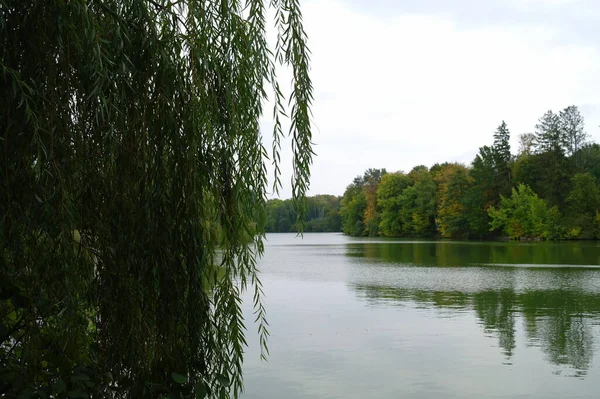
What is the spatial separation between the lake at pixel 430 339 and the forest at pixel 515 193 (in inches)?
1324

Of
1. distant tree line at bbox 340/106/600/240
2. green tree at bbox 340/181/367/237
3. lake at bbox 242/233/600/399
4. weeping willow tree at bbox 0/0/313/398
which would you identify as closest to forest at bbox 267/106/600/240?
distant tree line at bbox 340/106/600/240

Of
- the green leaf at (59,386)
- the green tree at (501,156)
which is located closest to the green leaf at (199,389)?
the green leaf at (59,386)

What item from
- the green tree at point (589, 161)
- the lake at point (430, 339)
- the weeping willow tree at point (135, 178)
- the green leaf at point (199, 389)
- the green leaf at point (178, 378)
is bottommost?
the lake at point (430, 339)

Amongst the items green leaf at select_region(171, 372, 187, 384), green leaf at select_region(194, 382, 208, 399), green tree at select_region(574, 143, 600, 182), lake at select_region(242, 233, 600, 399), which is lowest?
lake at select_region(242, 233, 600, 399)

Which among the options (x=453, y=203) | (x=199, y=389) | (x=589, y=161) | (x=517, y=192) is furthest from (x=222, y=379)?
(x=589, y=161)

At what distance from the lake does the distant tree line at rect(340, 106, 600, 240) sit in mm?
39489

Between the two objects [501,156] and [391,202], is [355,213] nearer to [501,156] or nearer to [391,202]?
[391,202]

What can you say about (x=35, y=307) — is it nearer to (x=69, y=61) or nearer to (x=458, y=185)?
(x=69, y=61)

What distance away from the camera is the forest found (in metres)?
59.2

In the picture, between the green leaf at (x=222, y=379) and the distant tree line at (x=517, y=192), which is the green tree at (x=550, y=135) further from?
the green leaf at (x=222, y=379)

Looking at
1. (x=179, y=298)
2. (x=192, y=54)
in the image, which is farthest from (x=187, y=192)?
(x=192, y=54)

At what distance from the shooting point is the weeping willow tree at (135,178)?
2.81 metres

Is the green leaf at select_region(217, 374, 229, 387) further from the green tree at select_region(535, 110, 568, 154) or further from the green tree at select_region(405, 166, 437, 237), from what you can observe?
the green tree at select_region(405, 166, 437, 237)

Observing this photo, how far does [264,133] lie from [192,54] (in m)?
0.71
